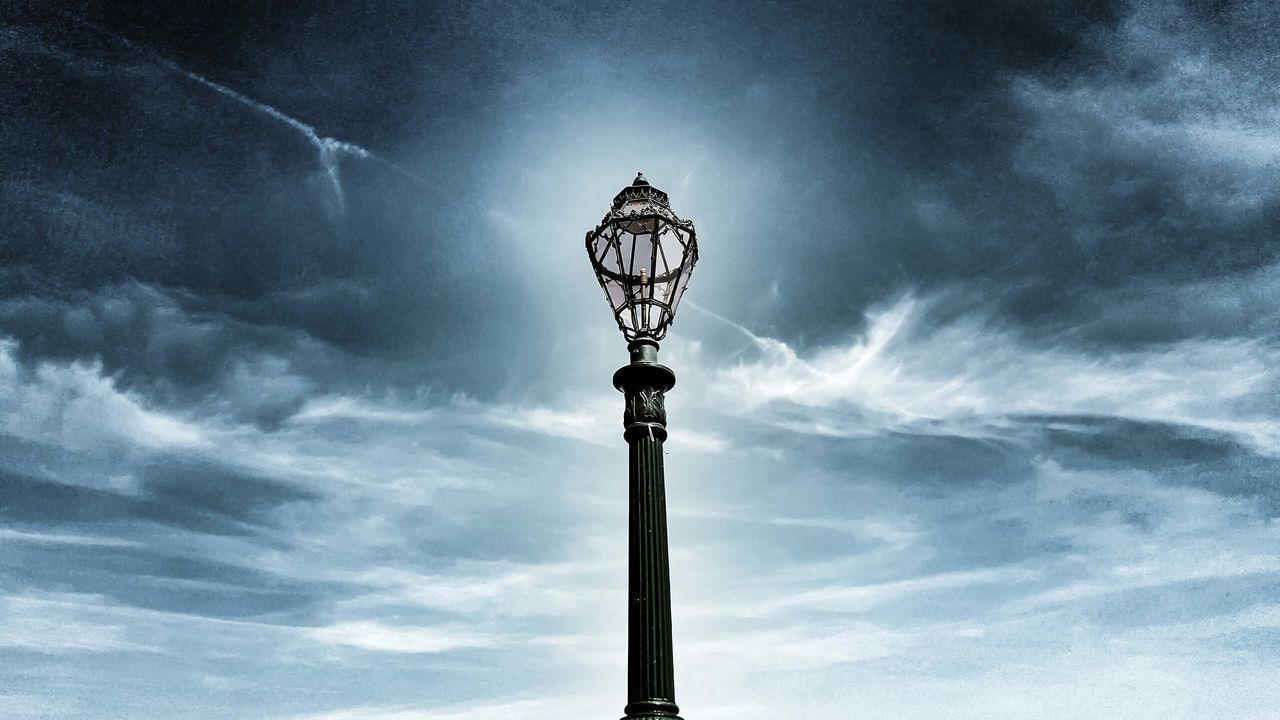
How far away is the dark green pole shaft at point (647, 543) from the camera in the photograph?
6391 millimetres

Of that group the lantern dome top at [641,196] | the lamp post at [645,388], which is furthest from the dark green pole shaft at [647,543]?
the lantern dome top at [641,196]

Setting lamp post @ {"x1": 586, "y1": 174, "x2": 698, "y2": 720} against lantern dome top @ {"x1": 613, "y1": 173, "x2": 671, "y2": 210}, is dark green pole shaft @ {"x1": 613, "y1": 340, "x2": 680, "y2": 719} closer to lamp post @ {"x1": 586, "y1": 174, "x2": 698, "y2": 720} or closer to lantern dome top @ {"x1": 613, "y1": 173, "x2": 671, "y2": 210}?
lamp post @ {"x1": 586, "y1": 174, "x2": 698, "y2": 720}

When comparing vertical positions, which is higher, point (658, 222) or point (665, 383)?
point (658, 222)

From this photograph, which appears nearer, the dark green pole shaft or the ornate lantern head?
the dark green pole shaft

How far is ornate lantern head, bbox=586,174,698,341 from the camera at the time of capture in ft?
26.2

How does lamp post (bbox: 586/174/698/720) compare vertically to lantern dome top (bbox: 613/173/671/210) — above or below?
below

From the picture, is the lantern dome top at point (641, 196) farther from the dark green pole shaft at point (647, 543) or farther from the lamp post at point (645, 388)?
the dark green pole shaft at point (647, 543)

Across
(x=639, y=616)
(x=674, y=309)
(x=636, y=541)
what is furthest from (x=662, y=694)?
(x=674, y=309)

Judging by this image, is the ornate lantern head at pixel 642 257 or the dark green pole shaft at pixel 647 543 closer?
the dark green pole shaft at pixel 647 543

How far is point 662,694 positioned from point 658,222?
13.9ft

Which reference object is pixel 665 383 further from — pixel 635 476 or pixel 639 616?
pixel 639 616

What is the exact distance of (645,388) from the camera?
25.3 feet

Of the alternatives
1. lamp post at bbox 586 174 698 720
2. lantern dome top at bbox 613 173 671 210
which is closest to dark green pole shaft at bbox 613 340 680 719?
lamp post at bbox 586 174 698 720

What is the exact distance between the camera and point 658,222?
26.1 ft
